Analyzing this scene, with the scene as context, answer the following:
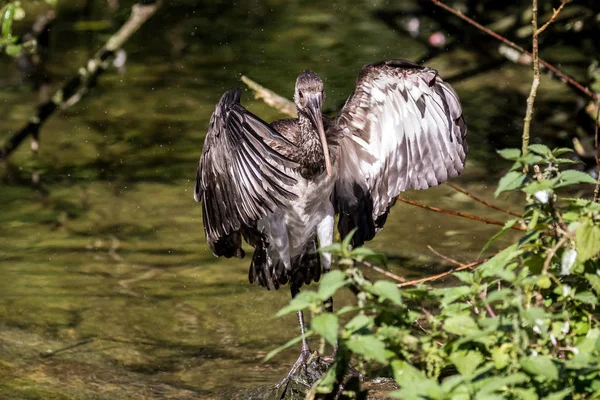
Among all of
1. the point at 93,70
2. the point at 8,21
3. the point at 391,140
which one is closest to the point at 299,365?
the point at 391,140

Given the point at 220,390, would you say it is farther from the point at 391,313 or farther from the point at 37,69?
the point at 37,69

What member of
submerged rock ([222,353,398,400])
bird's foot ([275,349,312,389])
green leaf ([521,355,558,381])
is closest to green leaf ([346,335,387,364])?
green leaf ([521,355,558,381])

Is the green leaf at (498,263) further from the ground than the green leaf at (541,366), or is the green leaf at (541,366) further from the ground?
the green leaf at (498,263)

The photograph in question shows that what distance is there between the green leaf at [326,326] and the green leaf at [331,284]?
5 cm

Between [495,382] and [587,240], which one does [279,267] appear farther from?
[495,382]

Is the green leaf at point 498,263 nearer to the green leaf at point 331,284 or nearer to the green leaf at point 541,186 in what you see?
the green leaf at point 541,186

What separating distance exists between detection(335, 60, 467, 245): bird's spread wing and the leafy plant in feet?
4.94

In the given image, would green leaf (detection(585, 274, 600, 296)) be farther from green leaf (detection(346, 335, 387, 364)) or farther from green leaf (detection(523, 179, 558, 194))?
green leaf (detection(346, 335, 387, 364))

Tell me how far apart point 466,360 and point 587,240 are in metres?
0.49

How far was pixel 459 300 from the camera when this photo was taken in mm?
3352

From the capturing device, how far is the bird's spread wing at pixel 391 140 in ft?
15.8

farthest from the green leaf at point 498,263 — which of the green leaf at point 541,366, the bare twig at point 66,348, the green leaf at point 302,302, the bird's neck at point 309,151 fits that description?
the bare twig at point 66,348

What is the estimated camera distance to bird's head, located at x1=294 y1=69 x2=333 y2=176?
493 centimetres

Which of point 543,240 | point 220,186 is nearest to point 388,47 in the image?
point 220,186
